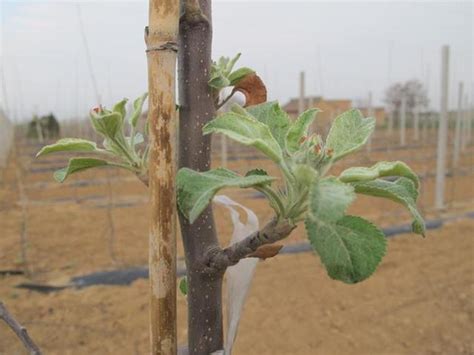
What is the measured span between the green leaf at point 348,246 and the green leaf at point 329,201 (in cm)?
2

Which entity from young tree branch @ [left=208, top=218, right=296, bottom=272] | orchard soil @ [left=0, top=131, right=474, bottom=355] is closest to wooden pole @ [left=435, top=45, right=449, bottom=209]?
orchard soil @ [left=0, top=131, right=474, bottom=355]

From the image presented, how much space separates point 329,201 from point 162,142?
147 millimetres

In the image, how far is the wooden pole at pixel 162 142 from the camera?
0.36 meters

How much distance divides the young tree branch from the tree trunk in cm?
1

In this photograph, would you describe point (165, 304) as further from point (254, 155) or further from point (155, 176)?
point (254, 155)

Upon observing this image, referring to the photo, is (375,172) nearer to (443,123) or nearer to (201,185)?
(201,185)

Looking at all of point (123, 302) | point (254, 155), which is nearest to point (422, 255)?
point (123, 302)

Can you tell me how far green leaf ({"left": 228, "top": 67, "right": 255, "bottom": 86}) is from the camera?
455mm

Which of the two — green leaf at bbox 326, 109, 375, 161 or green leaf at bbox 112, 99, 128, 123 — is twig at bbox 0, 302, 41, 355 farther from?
green leaf at bbox 326, 109, 375, 161

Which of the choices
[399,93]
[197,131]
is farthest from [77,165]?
[399,93]

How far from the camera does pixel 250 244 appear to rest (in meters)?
0.38

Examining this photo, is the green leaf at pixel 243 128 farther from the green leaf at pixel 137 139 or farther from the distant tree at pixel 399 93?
the distant tree at pixel 399 93

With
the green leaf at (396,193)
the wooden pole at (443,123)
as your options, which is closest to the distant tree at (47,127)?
the wooden pole at (443,123)

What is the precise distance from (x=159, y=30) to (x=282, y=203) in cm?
17
